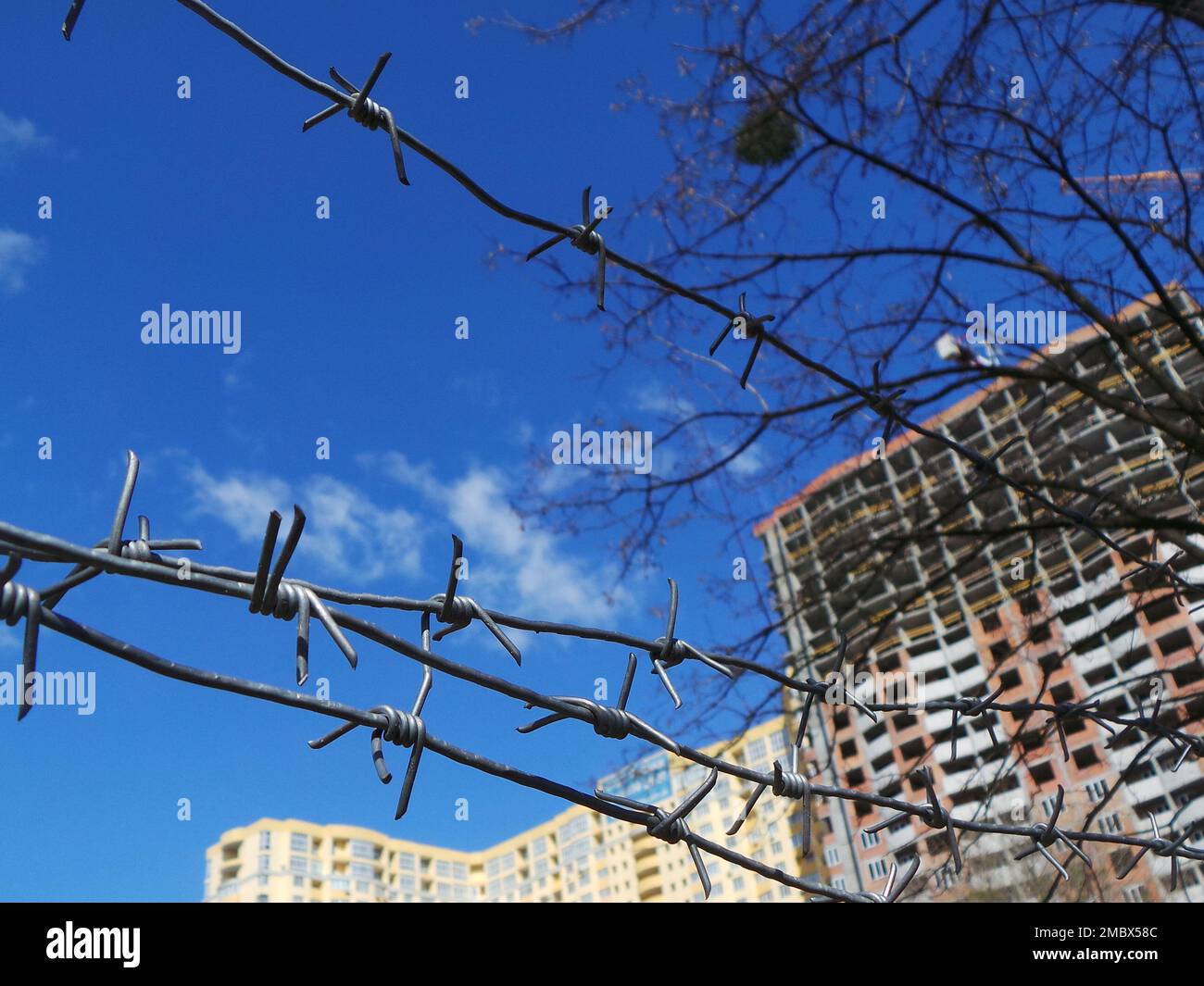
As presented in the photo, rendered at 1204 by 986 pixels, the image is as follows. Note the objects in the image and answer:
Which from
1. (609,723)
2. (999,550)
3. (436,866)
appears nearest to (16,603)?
(609,723)

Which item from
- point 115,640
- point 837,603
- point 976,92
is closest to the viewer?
point 115,640

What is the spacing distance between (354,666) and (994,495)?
3.57m

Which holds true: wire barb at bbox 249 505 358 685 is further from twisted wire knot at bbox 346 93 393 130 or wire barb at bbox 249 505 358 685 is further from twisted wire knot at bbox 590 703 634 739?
twisted wire knot at bbox 346 93 393 130

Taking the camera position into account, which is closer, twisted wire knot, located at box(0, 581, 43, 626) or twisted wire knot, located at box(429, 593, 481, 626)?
twisted wire knot, located at box(0, 581, 43, 626)

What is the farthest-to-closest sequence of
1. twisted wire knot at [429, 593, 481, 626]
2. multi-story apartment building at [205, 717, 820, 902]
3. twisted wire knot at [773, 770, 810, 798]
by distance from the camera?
multi-story apartment building at [205, 717, 820, 902], twisted wire knot at [773, 770, 810, 798], twisted wire knot at [429, 593, 481, 626]

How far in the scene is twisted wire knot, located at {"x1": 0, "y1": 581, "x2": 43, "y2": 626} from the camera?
50 cm

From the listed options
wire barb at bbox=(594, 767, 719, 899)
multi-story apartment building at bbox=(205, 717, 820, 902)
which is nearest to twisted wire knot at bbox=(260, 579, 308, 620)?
wire barb at bbox=(594, 767, 719, 899)

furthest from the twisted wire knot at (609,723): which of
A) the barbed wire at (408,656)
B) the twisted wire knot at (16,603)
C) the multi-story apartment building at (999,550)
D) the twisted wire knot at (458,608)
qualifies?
the multi-story apartment building at (999,550)

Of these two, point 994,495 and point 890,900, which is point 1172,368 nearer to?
point 994,495

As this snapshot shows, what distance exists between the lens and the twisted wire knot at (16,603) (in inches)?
19.7

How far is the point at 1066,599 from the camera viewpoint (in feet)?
12.4

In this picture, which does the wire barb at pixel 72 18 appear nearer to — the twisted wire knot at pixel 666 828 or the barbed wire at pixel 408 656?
the barbed wire at pixel 408 656
